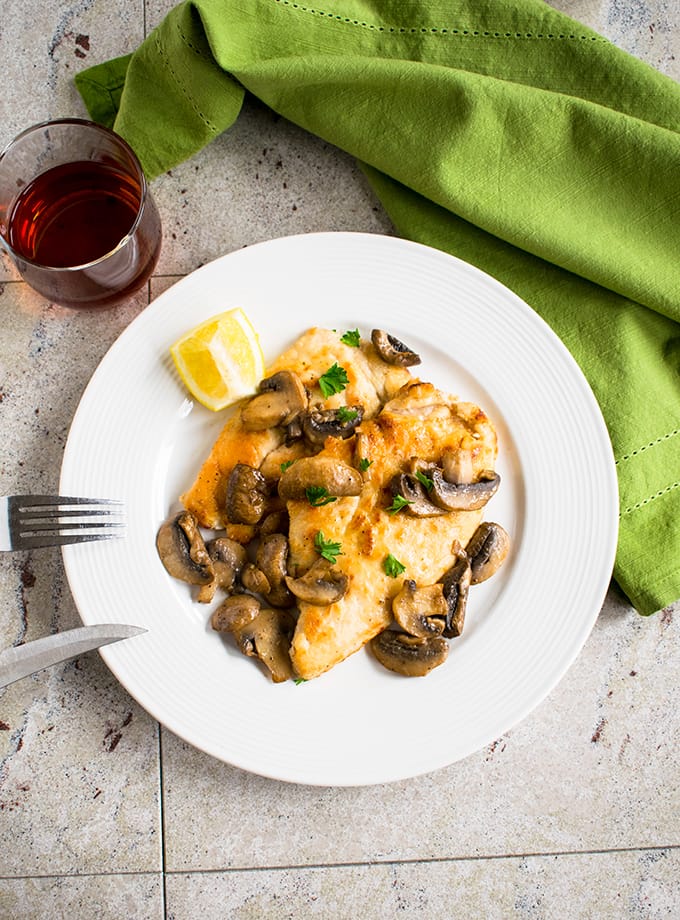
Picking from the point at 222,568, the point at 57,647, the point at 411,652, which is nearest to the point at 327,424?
the point at 222,568

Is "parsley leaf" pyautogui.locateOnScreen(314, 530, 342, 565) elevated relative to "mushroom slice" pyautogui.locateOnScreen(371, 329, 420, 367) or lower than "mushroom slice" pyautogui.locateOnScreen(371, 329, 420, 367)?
lower

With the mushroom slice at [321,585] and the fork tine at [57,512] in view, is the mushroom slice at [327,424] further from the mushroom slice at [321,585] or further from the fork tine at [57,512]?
the fork tine at [57,512]

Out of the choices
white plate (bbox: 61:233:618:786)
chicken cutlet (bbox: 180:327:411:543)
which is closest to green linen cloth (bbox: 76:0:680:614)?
white plate (bbox: 61:233:618:786)

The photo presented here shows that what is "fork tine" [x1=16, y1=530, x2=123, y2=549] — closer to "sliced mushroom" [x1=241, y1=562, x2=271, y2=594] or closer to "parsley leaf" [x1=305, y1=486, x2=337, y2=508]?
"sliced mushroom" [x1=241, y1=562, x2=271, y2=594]

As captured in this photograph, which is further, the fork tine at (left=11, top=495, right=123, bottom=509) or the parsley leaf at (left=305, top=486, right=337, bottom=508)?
the fork tine at (left=11, top=495, right=123, bottom=509)

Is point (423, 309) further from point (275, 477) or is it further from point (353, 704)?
point (353, 704)

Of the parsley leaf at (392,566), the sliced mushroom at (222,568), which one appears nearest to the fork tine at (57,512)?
the sliced mushroom at (222,568)

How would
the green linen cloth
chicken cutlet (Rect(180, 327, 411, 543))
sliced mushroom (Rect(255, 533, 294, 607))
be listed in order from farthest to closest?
the green linen cloth → chicken cutlet (Rect(180, 327, 411, 543)) → sliced mushroom (Rect(255, 533, 294, 607))
